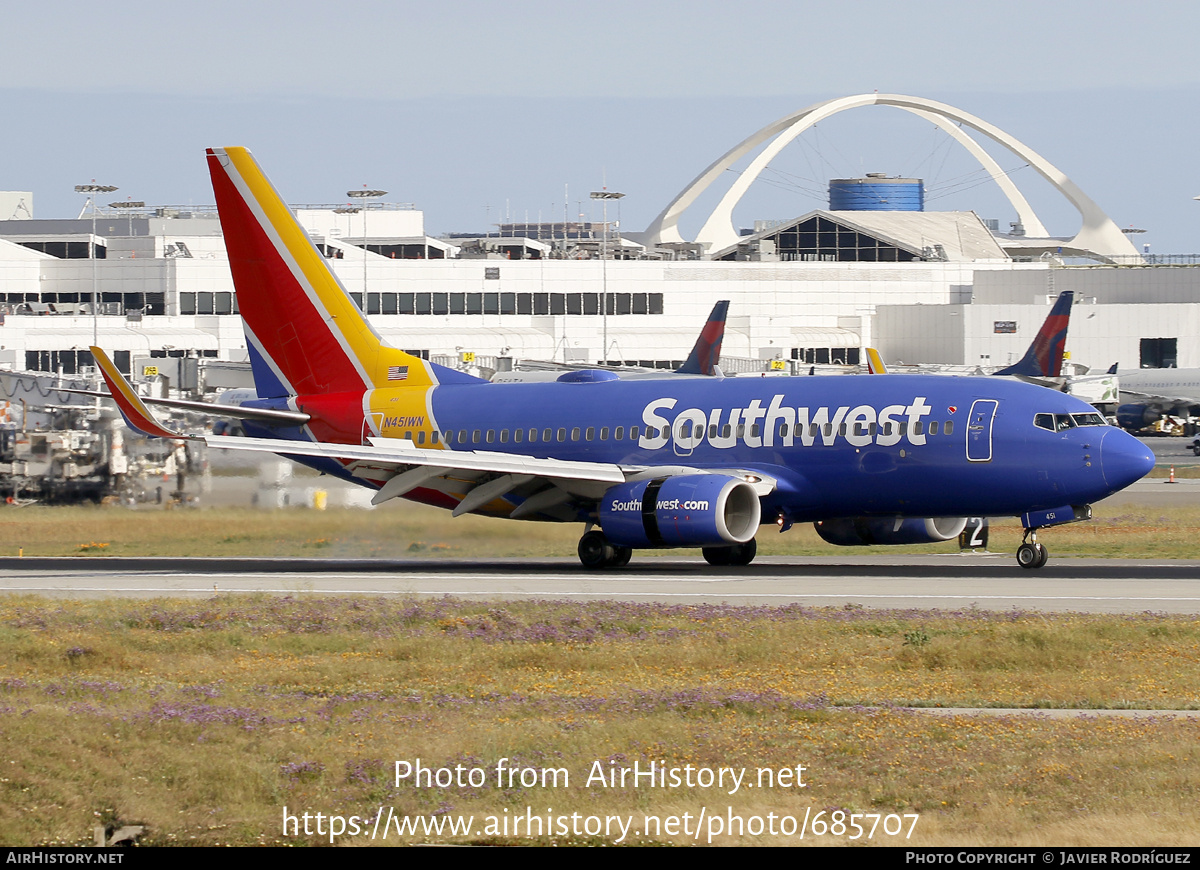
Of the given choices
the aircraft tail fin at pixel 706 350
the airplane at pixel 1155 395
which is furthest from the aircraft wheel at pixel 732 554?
the airplane at pixel 1155 395

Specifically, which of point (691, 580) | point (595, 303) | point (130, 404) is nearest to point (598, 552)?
point (691, 580)

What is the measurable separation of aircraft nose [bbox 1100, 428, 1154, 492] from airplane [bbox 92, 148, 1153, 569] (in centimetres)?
4

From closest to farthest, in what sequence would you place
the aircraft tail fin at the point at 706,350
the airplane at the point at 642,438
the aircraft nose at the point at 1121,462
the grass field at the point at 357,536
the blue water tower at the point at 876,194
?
the aircraft nose at the point at 1121,462 → the airplane at the point at 642,438 → the grass field at the point at 357,536 → the aircraft tail fin at the point at 706,350 → the blue water tower at the point at 876,194

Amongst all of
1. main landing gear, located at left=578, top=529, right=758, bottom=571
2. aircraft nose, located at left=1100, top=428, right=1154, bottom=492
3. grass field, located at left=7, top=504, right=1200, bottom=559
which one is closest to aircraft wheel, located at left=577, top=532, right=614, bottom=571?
main landing gear, located at left=578, top=529, right=758, bottom=571

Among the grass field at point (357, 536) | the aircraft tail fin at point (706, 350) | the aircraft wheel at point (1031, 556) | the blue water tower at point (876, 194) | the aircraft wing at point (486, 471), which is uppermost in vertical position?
the blue water tower at point (876, 194)

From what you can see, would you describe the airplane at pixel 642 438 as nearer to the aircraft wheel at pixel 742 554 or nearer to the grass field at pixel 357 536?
the aircraft wheel at pixel 742 554

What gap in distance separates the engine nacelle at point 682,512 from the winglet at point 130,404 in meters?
9.54

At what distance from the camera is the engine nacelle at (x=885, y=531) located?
34531 mm

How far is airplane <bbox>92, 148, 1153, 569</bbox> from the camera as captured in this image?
31.3 metres

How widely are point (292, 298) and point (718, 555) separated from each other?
41.7 feet

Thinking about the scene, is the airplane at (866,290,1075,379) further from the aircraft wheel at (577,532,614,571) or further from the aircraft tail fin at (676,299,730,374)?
the aircraft wheel at (577,532,614,571)

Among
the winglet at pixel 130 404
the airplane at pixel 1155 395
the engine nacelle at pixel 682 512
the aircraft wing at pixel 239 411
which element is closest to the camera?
the engine nacelle at pixel 682 512

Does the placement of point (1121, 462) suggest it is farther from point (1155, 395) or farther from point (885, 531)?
point (1155, 395)

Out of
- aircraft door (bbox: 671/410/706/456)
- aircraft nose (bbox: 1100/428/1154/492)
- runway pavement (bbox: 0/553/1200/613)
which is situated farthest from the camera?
aircraft door (bbox: 671/410/706/456)
